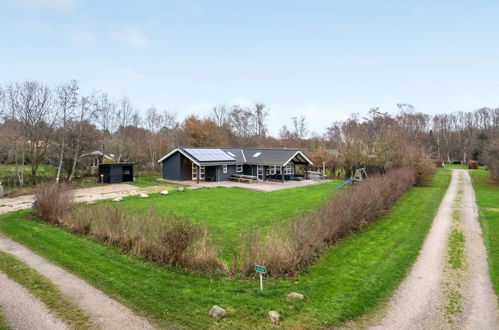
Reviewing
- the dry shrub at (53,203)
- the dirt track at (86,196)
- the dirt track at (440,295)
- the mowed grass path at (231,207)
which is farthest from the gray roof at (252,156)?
the dirt track at (440,295)

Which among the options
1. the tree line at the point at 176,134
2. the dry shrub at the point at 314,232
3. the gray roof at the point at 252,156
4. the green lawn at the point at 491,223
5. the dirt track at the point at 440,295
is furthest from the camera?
the gray roof at the point at 252,156

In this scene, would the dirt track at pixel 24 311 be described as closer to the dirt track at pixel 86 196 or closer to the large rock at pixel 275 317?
the large rock at pixel 275 317

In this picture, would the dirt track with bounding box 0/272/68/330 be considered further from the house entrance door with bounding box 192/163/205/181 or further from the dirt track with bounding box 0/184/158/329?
the house entrance door with bounding box 192/163/205/181

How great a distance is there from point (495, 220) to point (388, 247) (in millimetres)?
8810

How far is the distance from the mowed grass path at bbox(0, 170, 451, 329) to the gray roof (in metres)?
18.9

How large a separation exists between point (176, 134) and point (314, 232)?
40.8 m

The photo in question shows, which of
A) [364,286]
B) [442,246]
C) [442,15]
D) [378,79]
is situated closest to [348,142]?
[378,79]

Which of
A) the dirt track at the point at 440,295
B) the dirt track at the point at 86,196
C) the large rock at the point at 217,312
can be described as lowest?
the dirt track at the point at 440,295

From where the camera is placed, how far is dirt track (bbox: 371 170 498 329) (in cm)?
620

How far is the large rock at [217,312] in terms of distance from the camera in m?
6.07

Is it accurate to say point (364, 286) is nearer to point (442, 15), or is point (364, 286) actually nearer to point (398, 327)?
point (398, 327)

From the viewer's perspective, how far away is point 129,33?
19.1 m

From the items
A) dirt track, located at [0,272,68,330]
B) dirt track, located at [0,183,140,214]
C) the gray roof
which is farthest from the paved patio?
dirt track, located at [0,272,68,330]

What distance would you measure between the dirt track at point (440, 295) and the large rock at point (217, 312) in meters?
3.09
